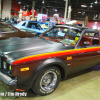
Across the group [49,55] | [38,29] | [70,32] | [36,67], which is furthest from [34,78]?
[38,29]

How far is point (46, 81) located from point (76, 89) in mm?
901

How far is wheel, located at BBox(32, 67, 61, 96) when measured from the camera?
7.51ft

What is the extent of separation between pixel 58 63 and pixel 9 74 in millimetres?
978

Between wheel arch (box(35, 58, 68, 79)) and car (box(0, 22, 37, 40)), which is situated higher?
car (box(0, 22, 37, 40))

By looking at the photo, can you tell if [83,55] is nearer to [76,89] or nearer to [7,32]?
[76,89]

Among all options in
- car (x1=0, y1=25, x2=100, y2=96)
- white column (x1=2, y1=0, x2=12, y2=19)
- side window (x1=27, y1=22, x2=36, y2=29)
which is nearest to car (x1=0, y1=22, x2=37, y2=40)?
car (x1=0, y1=25, x2=100, y2=96)

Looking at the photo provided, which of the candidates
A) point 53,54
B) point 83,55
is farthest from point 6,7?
point 53,54

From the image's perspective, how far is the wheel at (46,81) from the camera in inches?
90.1

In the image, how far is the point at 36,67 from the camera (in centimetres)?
218

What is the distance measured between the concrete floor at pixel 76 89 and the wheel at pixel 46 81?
5.6 inches

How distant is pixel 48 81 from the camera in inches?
101

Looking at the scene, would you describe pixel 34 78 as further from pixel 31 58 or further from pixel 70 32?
pixel 70 32

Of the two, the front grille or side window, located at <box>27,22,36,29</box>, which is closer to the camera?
the front grille

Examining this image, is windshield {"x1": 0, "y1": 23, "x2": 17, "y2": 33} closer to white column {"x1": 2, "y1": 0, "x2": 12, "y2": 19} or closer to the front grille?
the front grille
